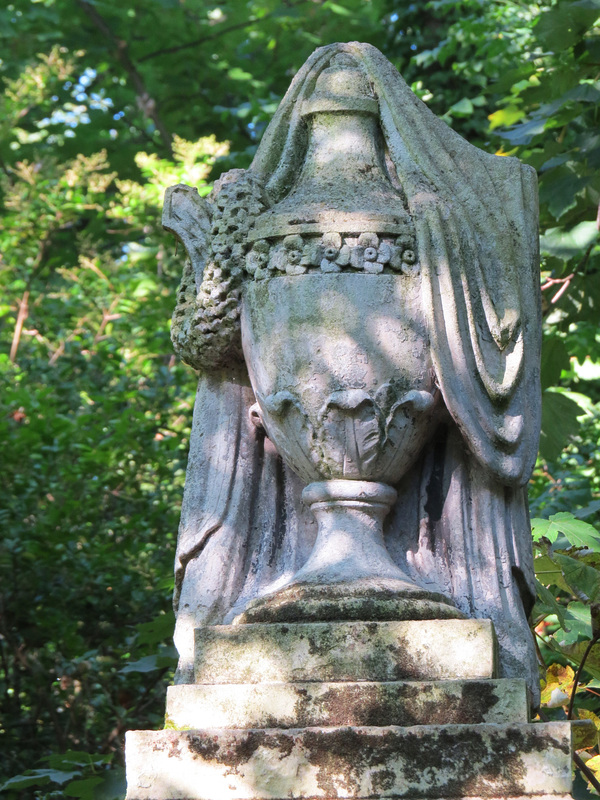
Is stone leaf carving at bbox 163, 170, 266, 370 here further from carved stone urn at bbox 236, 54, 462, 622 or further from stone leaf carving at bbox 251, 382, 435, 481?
stone leaf carving at bbox 251, 382, 435, 481

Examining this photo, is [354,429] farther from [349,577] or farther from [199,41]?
[199,41]

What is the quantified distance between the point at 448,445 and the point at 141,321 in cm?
484

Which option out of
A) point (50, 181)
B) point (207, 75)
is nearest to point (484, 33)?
point (50, 181)

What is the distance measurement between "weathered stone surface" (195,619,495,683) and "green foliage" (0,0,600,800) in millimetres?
625

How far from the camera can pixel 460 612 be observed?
115 inches

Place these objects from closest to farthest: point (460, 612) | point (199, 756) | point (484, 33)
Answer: point (199, 756)
point (460, 612)
point (484, 33)

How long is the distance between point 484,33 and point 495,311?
474cm

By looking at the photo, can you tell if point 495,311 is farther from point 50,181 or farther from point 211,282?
point 50,181

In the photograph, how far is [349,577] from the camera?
2.96 m

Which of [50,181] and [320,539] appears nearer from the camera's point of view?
[320,539]

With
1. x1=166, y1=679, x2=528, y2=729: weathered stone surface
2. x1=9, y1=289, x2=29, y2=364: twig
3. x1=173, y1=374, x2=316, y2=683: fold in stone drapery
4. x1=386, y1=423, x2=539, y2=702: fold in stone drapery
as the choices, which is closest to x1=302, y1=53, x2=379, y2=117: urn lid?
x1=173, y1=374, x2=316, y2=683: fold in stone drapery

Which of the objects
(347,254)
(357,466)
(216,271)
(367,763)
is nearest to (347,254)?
(347,254)

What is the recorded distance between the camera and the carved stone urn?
3078 millimetres

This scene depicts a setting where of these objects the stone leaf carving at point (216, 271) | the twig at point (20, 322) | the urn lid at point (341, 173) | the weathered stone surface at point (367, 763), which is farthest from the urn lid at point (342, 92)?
the twig at point (20, 322)
